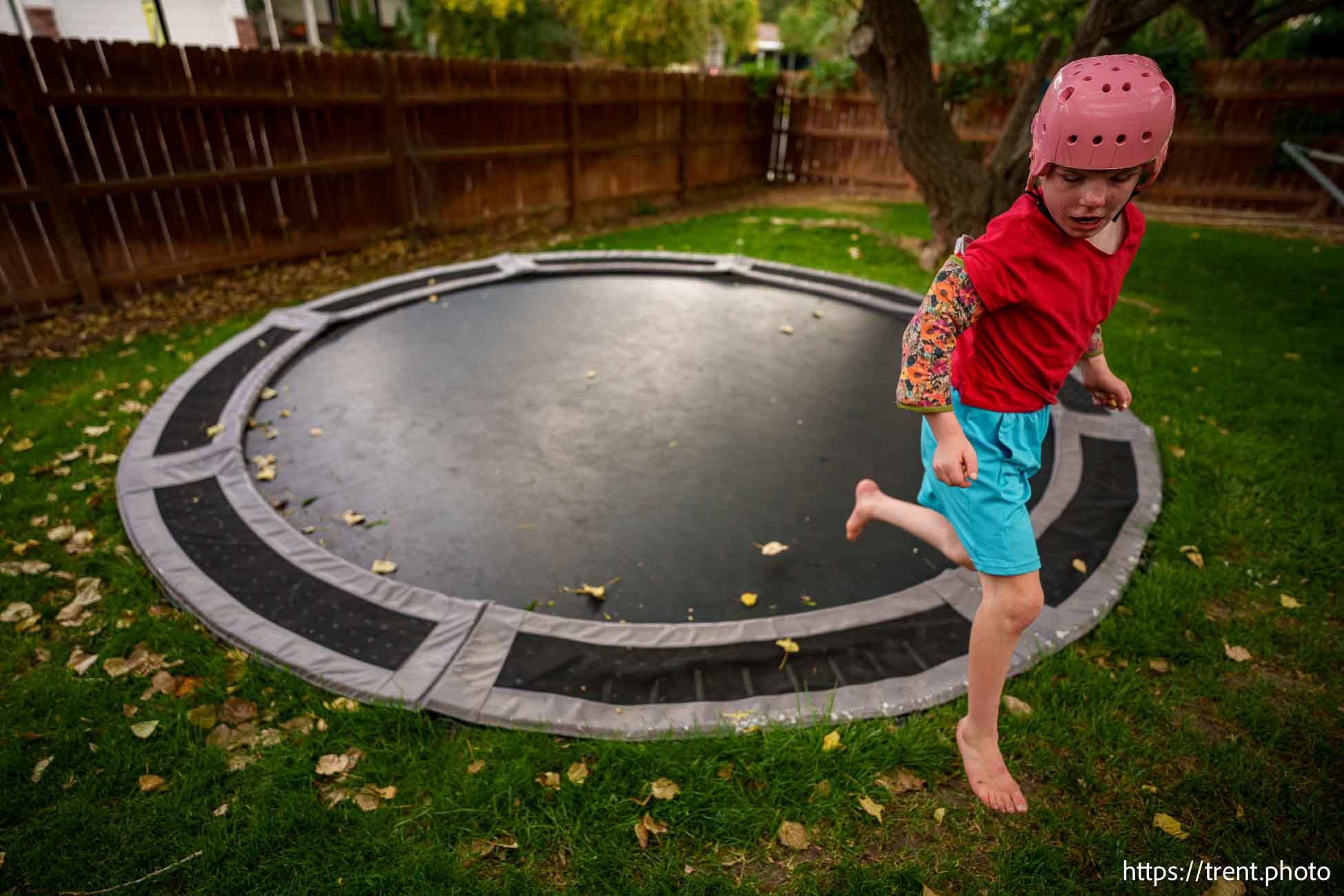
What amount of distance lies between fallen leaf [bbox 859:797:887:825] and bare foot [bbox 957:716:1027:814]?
0.22 m

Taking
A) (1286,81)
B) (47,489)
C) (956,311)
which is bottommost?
(47,489)

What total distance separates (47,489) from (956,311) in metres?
3.15

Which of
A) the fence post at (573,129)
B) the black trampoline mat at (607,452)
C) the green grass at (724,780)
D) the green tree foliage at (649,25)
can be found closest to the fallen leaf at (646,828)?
the green grass at (724,780)

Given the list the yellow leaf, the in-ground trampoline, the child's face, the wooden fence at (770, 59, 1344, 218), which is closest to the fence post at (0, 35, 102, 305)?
the in-ground trampoline

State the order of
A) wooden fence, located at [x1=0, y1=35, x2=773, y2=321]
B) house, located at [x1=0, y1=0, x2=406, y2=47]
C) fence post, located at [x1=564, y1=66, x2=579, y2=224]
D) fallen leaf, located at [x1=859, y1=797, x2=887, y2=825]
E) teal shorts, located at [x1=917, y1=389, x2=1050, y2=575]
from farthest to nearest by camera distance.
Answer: house, located at [x1=0, y1=0, x2=406, y2=47] → fence post, located at [x1=564, y1=66, x2=579, y2=224] → wooden fence, located at [x1=0, y1=35, x2=773, y2=321] → fallen leaf, located at [x1=859, y1=797, x2=887, y2=825] → teal shorts, located at [x1=917, y1=389, x2=1050, y2=575]

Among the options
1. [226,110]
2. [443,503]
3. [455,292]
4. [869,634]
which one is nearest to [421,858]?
[869,634]

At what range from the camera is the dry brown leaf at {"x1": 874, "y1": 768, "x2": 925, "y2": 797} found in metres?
1.51

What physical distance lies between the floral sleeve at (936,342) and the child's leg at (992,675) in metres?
0.42

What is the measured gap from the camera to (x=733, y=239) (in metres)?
6.65

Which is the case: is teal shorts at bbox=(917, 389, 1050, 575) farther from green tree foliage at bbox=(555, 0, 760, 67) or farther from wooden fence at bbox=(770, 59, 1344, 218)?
green tree foliage at bbox=(555, 0, 760, 67)

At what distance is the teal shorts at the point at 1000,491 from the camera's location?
1.34 metres

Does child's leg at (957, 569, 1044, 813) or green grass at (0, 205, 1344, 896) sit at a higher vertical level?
child's leg at (957, 569, 1044, 813)

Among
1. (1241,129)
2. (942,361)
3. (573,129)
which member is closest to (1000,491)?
(942,361)

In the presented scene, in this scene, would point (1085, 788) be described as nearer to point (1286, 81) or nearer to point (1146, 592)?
point (1146, 592)
